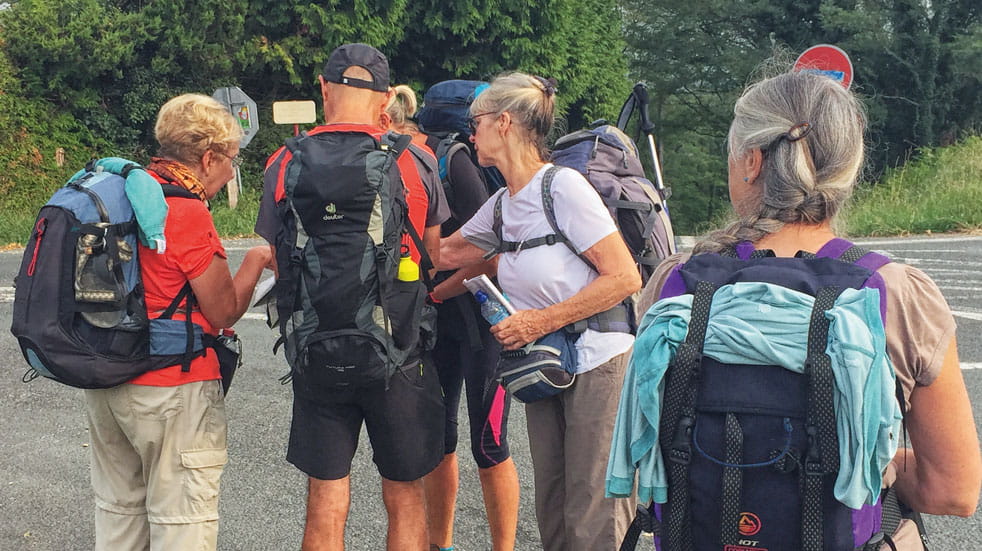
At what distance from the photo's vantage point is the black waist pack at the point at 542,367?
9.24 feet

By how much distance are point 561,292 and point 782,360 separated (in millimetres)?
1271

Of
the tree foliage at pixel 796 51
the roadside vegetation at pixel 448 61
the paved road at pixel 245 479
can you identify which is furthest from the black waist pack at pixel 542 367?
the tree foliage at pixel 796 51

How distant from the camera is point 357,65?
2902 millimetres

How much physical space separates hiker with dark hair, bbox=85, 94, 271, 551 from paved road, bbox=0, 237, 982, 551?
1.04 metres

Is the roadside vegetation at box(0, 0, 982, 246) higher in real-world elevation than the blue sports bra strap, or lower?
lower

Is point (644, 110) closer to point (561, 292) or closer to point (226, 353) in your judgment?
point (561, 292)

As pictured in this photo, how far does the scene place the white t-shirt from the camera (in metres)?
2.79

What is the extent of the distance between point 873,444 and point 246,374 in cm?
553

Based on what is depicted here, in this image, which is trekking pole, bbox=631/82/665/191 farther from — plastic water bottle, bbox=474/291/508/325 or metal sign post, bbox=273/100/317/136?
metal sign post, bbox=273/100/317/136

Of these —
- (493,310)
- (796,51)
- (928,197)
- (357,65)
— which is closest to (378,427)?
(493,310)

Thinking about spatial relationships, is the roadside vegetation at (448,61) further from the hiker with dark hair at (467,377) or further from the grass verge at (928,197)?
the hiker with dark hair at (467,377)

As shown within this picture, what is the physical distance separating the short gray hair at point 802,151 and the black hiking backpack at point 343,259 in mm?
1196

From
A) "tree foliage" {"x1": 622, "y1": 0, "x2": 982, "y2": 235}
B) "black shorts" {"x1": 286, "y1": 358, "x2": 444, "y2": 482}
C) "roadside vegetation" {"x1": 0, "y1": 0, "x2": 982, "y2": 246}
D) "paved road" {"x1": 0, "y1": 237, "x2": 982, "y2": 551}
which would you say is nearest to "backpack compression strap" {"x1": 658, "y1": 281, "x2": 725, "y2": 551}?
"black shorts" {"x1": 286, "y1": 358, "x2": 444, "y2": 482}

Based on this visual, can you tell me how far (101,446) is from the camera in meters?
2.96
